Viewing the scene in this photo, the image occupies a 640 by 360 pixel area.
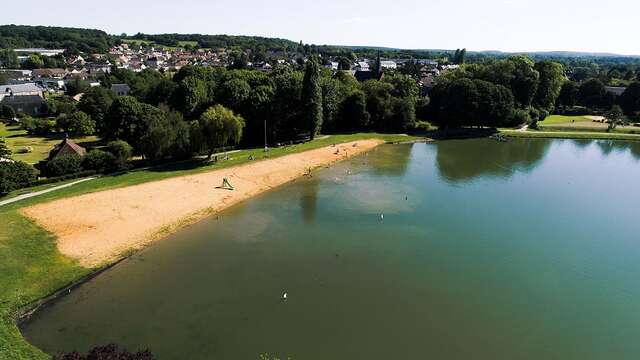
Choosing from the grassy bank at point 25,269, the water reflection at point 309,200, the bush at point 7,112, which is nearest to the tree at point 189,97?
the grassy bank at point 25,269

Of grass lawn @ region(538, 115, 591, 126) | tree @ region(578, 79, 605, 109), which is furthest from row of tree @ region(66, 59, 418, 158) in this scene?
tree @ region(578, 79, 605, 109)

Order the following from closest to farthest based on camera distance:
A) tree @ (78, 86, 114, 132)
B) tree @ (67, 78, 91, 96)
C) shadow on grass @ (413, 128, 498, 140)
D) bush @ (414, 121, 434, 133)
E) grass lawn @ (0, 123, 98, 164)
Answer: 1. grass lawn @ (0, 123, 98, 164)
2. tree @ (78, 86, 114, 132)
3. shadow on grass @ (413, 128, 498, 140)
4. bush @ (414, 121, 434, 133)
5. tree @ (67, 78, 91, 96)

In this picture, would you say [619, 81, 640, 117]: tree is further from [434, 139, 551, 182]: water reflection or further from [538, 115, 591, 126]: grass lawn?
[434, 139, 551, 182]: water reflection

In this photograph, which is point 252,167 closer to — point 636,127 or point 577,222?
point 577,222

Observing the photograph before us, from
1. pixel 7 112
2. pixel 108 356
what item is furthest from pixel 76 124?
pixel 108 356

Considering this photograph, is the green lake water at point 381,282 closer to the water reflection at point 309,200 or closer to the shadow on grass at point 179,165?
the water reflection at point 309,200

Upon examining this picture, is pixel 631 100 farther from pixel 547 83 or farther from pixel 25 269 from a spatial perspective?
pixel 25 269
